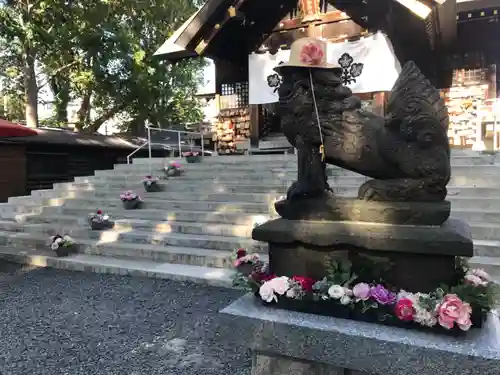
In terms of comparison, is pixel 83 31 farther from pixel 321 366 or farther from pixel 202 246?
pixel 321 366

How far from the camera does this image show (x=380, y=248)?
224cm

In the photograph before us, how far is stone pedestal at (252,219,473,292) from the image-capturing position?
7.04 ft

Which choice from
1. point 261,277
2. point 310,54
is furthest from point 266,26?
point 261,277

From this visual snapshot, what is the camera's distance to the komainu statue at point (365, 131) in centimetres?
231

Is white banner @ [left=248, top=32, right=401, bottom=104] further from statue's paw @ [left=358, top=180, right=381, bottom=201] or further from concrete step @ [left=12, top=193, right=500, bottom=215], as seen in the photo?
statue's paw @ [left=358, top=180, right=381, bottom=201]

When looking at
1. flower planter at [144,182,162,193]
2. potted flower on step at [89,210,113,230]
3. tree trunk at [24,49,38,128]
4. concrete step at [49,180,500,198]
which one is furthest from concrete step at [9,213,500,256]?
tree trunk at [24,49,38,128]

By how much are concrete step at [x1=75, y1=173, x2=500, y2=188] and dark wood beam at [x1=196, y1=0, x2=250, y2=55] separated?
330cm

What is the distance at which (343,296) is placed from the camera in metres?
2.18

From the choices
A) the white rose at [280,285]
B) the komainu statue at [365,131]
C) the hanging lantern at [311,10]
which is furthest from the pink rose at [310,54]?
the hanging lantern at [311,10]

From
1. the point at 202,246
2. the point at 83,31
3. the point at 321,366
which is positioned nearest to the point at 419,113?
the point at 321,366

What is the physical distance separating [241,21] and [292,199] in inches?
341

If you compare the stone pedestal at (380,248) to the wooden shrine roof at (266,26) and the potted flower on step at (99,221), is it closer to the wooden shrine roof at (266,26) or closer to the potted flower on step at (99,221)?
the potted flower on step at (99,221)

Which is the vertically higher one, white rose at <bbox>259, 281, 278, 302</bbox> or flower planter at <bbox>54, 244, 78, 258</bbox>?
white rose at <bbox>259, 281, 278, 302</bbox>

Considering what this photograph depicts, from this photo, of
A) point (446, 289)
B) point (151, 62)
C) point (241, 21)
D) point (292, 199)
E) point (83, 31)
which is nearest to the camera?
point (446, 289)
